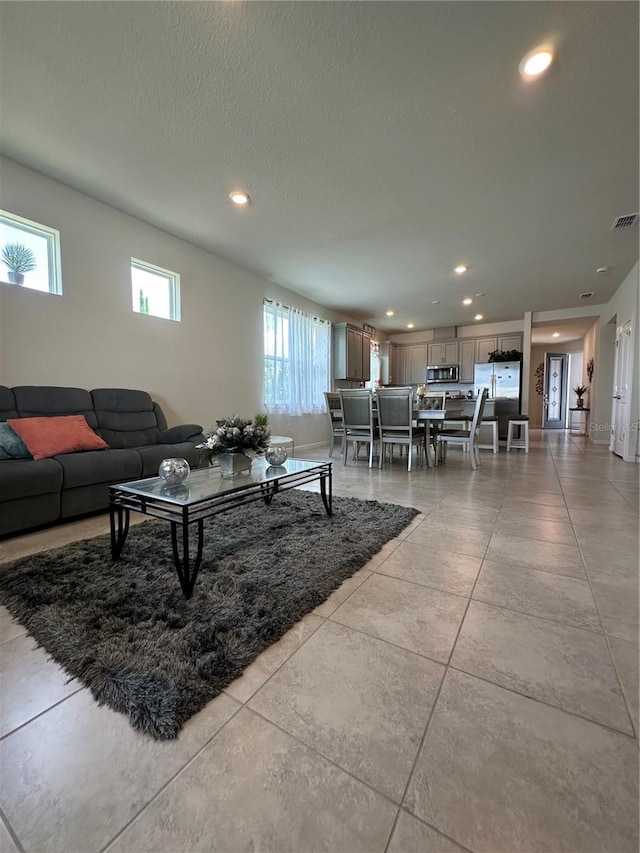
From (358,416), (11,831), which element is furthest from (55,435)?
(358,416)

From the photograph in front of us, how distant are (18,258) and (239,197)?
1868mm

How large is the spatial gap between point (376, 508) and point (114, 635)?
187cm

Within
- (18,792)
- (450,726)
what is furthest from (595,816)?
(18,792)

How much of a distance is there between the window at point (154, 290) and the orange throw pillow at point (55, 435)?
148cm

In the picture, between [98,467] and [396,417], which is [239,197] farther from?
[396,417]

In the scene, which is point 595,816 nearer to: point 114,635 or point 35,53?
point 114,635

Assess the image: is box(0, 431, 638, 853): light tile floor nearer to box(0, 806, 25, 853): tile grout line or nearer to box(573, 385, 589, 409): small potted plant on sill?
box(0, 806, 25, 853): tile grout line

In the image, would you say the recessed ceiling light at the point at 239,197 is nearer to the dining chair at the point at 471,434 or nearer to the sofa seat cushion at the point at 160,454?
the sofa seat cushion at the point at 160,454

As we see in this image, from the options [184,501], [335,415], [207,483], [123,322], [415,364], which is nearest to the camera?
[184,501]

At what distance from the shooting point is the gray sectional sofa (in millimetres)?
2105

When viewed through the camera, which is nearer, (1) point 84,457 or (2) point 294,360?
(1) point 84,457

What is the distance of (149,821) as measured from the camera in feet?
2.29

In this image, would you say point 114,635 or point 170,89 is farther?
point 170,89

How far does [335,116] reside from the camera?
2221 mm
